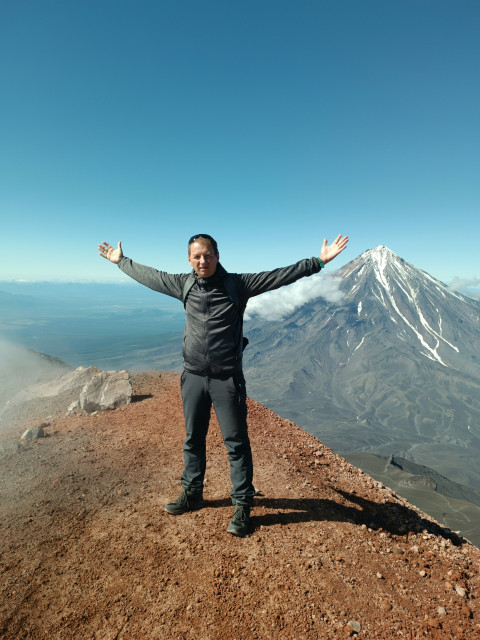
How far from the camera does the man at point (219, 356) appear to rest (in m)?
3.53

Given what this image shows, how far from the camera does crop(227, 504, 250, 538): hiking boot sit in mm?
3426

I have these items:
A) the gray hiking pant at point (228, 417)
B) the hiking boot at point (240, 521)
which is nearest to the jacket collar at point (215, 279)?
the gray hiking pant at point (228, 417)

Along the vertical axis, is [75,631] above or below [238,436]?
below

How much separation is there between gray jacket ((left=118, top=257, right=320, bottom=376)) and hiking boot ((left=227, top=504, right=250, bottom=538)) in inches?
63.7

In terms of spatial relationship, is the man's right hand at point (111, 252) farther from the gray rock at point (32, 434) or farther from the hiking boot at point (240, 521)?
the gray rock at point (32, 434)

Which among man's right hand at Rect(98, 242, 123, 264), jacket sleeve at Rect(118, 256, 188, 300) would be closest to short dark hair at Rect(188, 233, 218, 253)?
jacket sleeve at Rect(118, 256, 188, 300)

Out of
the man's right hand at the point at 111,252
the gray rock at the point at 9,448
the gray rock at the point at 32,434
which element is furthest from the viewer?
the gray rock at the point at 32,434

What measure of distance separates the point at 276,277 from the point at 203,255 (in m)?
0.89

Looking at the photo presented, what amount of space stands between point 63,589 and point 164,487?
6.05ft

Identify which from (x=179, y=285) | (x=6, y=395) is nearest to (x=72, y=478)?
(x=179, y=285)

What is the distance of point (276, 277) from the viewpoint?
3.61m

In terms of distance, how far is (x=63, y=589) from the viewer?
8.92 ft

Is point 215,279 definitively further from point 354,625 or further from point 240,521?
point 354,625

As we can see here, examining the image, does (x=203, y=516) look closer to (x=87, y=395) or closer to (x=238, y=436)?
(x=238, y=436)
